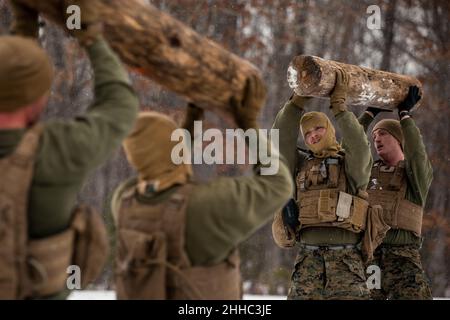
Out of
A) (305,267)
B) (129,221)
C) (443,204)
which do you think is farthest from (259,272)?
(129,221)

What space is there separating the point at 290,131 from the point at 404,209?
1.09 m

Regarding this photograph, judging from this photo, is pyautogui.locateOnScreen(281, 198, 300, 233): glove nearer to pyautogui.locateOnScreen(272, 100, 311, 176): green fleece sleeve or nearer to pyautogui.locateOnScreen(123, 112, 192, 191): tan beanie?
pyautogui.locateOnScreen(272, 100, 311, 176): green fleece sleeve

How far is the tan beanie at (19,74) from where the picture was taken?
1.98m

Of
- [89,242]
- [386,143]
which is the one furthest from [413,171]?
[89,242]

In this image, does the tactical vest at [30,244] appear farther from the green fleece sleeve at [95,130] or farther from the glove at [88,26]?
the glove at [88,26]

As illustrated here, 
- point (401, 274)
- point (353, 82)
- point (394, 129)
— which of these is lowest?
point (401, 274)

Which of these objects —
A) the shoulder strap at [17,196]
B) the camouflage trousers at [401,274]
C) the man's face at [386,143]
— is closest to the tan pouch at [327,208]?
the camouflage trousers at [401,274]

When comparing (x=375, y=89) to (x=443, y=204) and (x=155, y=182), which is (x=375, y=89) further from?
(x=443, y=204)

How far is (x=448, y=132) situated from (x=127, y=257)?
7830 mm

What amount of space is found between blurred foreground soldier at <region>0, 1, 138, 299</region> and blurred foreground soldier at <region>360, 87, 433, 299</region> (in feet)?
10.0

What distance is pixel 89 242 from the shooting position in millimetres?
2184

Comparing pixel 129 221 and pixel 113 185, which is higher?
pixel 113 185

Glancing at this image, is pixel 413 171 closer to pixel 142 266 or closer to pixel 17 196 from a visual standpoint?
pixel 142 266

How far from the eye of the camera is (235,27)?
864 centimetres
